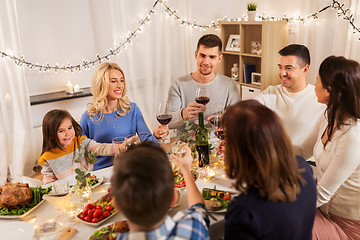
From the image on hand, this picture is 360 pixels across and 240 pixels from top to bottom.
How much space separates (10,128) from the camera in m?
3.62

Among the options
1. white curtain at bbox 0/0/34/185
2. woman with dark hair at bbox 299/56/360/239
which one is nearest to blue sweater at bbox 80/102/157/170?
woman with dark hair at bbox 299/56/360/239

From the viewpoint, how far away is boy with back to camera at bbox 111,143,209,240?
938 mm

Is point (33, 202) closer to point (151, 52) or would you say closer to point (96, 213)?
point (96, 213)

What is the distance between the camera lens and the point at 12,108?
3.56 m

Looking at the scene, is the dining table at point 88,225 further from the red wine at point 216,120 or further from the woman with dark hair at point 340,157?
the woman with dark hair at point 340,157

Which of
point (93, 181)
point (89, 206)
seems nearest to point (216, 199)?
point (89, 206)

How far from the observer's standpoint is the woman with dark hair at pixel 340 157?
5.18 feet

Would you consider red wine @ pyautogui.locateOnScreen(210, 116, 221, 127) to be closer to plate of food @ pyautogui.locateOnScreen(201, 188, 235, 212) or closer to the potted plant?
plate of food @ pyautogui.locateOnScreen(201, 188, 235, 212)

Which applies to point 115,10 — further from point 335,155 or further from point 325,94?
point 335,155

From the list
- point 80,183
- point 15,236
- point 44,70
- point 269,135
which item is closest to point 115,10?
point 44,70

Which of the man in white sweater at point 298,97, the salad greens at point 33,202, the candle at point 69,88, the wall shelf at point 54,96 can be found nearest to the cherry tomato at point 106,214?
the salad greens at point 33,202

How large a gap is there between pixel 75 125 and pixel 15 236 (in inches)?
37.5

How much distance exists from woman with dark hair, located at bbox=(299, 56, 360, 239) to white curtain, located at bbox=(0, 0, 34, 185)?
2.98m

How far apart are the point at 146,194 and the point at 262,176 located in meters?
0.37
